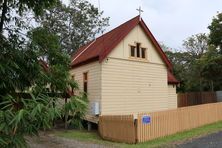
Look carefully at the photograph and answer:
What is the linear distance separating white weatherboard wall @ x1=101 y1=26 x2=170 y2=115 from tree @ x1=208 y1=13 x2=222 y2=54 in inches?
503

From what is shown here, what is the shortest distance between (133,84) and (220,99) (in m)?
17.3

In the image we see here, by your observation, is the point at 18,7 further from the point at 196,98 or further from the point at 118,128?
the point at 196,98

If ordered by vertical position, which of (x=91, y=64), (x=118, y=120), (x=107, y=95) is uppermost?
(x=91, y=64)

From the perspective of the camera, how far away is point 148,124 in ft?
47.3

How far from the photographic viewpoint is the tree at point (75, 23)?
36.9m

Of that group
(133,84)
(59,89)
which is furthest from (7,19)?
(133,84)

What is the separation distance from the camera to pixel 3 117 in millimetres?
4984

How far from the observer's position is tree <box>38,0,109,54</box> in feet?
121

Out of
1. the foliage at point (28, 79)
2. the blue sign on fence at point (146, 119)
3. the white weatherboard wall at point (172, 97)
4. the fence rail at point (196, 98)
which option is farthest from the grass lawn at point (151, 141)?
the fence rail at point (196, 98)

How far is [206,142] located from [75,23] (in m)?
27.4

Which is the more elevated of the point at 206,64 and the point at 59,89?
the point at 206,64

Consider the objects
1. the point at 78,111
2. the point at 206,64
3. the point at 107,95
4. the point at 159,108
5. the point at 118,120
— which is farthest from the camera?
the point at 206,64

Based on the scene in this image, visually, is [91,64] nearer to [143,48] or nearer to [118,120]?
[143,48]

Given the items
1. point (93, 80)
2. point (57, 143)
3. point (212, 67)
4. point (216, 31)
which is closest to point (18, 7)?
point (57, 143)
